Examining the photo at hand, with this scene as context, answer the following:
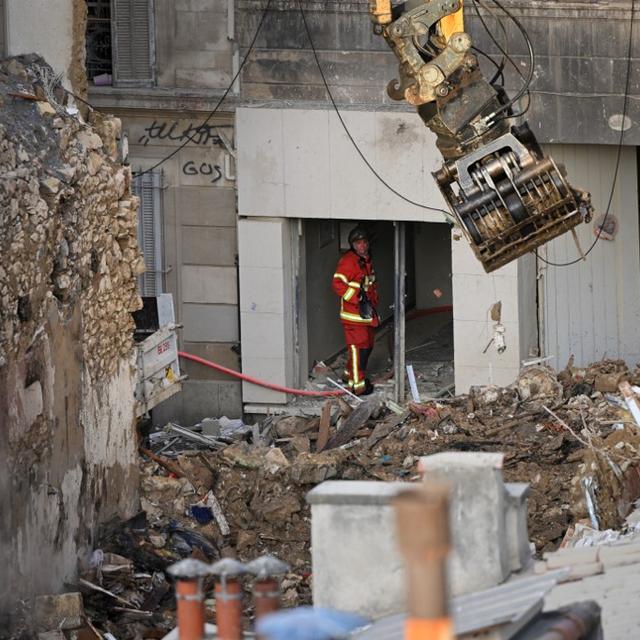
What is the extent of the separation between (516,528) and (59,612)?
4.92m

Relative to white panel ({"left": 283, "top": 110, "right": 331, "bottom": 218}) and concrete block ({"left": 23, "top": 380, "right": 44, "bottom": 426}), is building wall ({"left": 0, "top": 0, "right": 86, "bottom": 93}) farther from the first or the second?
white panel ({"left": 283, "top": 110, "right": 331, "bottom": 218})

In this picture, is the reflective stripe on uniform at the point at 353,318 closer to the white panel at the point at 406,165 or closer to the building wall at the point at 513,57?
the white panel at the point at 406,165

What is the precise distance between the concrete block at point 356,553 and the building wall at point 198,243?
1195cm

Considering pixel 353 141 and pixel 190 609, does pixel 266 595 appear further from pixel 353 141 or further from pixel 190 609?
pixel 353 141

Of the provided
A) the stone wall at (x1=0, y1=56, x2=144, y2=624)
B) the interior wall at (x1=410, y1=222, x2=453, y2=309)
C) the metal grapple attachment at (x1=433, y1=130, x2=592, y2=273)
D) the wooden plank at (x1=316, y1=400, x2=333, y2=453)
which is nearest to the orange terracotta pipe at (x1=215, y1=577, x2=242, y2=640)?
the stone wall at (x1=0, y1=56, x2=144, y2=624)

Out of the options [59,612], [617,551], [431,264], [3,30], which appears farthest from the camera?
[431,264]

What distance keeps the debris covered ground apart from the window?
4265mm

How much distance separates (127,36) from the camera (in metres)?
19.6

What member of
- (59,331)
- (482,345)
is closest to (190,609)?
(59,331)

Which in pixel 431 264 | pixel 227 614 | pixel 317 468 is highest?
pixel 431 264

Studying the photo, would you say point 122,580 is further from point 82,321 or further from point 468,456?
point 468,456

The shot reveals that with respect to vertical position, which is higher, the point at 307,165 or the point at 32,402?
the point at 307,165

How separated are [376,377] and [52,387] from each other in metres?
8.40

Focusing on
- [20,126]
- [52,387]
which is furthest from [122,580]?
[20,126]
